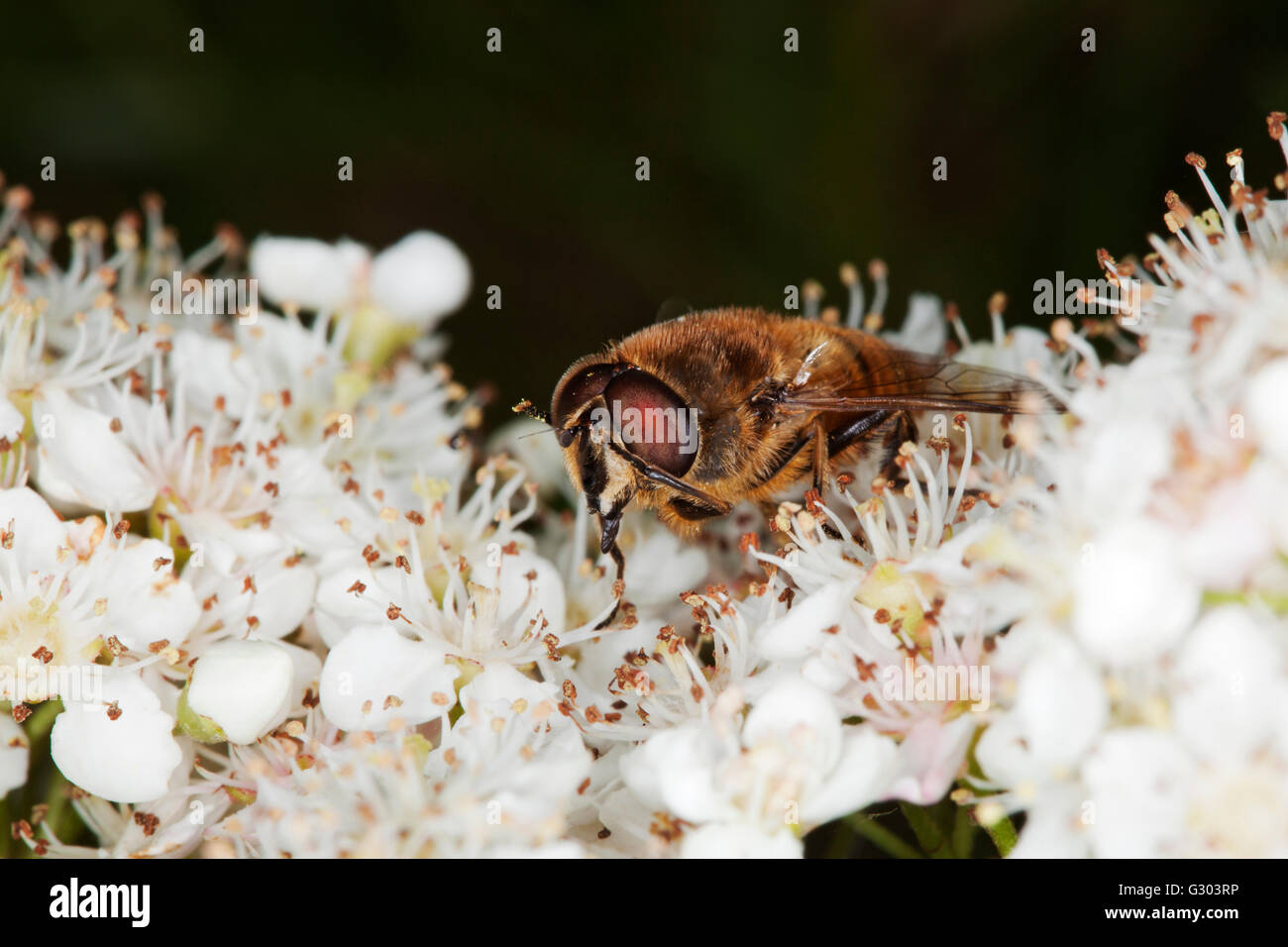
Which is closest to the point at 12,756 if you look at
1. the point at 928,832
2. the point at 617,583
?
the point at 617,583

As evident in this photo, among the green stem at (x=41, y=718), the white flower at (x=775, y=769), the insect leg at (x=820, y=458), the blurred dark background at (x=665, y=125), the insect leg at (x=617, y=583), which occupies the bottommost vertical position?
the white flower at (x=775, y=769)

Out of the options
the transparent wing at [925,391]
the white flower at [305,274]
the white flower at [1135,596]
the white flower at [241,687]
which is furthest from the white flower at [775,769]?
the white flower at [305,274]

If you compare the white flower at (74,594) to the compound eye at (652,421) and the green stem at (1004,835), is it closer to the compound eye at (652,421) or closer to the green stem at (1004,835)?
the compound eye at (652,421)

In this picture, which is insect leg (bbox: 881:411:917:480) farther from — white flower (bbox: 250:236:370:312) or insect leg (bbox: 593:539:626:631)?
white flower (bbox: 250:236:370:312)

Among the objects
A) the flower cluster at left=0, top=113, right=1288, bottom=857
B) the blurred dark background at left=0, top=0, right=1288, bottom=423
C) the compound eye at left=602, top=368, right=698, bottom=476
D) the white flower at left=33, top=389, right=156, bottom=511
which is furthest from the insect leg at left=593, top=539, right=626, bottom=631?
the blurred dark background at left=0, top=0, right=1288, bottom=423

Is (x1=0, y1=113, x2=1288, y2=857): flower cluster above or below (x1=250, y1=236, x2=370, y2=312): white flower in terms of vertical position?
below
